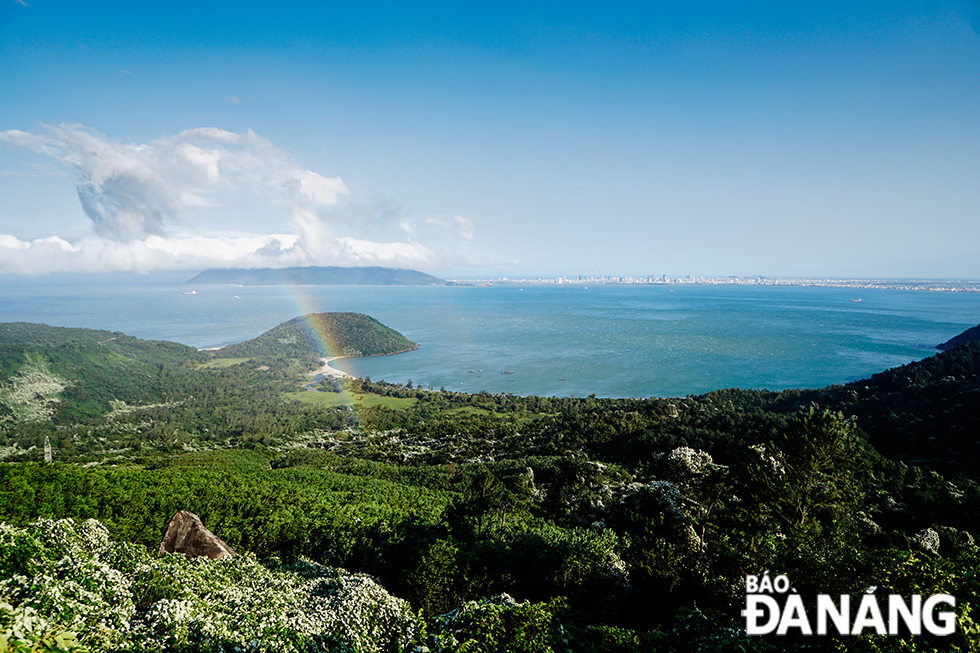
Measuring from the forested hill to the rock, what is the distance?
476ft

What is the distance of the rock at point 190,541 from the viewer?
1759cm

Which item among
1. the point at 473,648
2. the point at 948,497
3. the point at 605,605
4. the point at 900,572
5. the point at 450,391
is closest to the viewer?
the point at 473,648

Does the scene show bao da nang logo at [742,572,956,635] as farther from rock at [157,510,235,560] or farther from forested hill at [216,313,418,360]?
forested hill at [216,313,418,360]

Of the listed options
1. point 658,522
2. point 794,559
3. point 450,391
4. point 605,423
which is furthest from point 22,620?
point 450,391

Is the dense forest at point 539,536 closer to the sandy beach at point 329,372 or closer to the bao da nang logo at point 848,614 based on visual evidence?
the bao da nang logo at point 848,614

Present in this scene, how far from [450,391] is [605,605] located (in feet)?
312

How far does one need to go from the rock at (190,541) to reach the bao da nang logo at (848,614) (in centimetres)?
1877

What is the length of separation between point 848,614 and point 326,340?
18186 centimetres

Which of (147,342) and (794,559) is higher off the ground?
(794,559)

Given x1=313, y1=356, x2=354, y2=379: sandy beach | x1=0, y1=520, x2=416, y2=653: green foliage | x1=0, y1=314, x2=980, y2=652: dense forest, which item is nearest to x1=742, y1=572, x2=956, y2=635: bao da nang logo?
x1=0, y1=314, x2=980, y2=652: dense forest

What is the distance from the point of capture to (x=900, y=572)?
9.09 meters

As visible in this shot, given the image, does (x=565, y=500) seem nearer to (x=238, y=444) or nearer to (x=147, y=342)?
(x=238, y=444)

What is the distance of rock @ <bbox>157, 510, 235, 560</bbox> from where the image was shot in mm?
17594

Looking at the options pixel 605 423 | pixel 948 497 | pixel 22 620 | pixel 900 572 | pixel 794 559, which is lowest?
pixel 605 423
